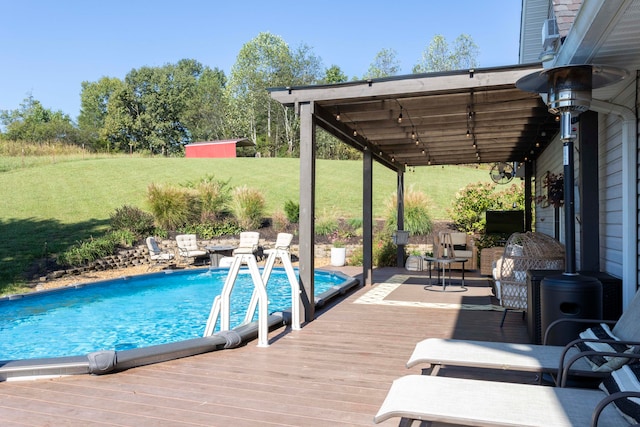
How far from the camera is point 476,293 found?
798cm

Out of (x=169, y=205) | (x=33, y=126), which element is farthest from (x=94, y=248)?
(x=33, y=126)

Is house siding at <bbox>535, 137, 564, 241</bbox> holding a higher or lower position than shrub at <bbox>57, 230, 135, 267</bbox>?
higher

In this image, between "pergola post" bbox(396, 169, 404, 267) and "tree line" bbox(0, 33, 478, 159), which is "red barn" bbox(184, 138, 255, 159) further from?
"pergola post" bbox(396, 169, 404, 267)

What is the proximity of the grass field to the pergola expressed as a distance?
21.1 ft

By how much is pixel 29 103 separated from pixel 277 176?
4024 cm

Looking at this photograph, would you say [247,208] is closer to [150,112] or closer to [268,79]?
[268,79]

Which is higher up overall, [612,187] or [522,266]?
[612,187]

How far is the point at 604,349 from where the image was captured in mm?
2807

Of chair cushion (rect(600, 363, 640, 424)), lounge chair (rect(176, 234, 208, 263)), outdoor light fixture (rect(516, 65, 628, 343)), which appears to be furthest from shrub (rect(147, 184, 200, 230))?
chair cushion (rect(600, 363, 640, 424))

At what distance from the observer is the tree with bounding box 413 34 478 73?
3228 cm

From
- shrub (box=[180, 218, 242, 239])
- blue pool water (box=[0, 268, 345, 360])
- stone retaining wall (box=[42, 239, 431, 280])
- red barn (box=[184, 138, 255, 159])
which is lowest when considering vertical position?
blue pool water (box=[0, 268, 345, 360])

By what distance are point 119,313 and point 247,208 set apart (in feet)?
25.4

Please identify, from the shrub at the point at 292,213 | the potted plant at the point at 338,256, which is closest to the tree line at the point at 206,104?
the shrub at the point at 292,213

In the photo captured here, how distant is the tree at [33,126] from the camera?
45.9 metres
